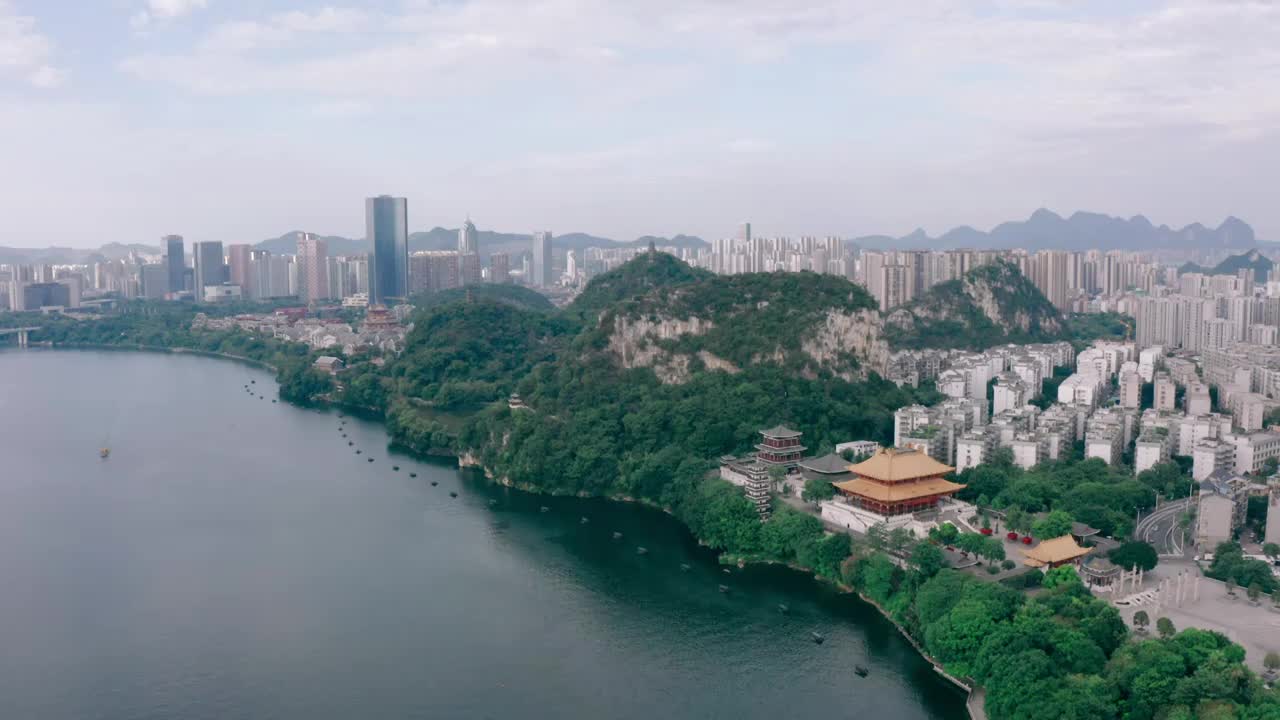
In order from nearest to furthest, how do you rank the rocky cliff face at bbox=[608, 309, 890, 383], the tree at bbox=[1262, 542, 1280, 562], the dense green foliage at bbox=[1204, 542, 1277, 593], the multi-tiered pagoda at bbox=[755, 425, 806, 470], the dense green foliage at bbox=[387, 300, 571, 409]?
the dense green foliage at bbox=[1204, 542, 1277, 593] < the tree at bbox=[1262, 542, 1280, 562] < the multi-tiered pagoda at bbox=[755, 425, 806, 470] < the rocky cliff face at bbox=[608, 309, 890, 383] < the dense green foliage at bbox=[387, 300, 571, 409]

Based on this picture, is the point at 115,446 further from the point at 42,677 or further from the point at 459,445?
the point at 42,677

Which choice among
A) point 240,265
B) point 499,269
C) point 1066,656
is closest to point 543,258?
point 499,269

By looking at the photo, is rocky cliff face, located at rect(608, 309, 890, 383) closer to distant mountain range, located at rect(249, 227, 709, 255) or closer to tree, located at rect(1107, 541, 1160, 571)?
tree, located at rect(1107, 541, 1160, 571)

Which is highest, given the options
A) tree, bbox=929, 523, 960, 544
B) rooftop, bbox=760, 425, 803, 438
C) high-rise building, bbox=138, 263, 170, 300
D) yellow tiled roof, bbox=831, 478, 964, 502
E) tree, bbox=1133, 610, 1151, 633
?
high-rise building, bbox=138, 263, 170, 300

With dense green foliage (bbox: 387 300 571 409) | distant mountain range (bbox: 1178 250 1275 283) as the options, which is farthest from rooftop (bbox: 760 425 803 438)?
distant mountain range (bbox: 1178 250 1275 283)

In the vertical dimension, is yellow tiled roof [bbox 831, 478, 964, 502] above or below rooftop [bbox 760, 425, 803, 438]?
below

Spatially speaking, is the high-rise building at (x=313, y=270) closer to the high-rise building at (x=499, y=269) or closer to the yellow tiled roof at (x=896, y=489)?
the high-rise building at (x=499, y=269)
